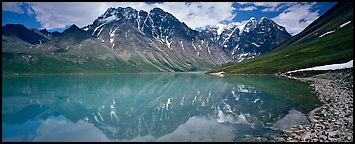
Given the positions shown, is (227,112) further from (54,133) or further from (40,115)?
(40,115)

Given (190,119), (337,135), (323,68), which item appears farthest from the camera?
(323,68)

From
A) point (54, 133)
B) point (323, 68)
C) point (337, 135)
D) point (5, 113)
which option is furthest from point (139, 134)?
point (323, 68)

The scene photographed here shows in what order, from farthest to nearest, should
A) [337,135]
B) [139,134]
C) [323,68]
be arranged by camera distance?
[323,68] < [139,134] < [337,135]

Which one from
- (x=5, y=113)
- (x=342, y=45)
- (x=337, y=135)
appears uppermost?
(x=342, y=45)

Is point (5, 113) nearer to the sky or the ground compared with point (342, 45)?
nearer to the ground

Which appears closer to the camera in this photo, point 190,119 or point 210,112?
point 190,119

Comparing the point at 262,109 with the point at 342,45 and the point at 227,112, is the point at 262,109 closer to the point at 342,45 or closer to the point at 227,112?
the point at 227,112

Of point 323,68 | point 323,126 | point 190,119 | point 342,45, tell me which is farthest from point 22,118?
point 342,45

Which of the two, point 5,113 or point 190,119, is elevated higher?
point 5,113

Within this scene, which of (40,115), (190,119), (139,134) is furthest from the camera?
(40,115)
